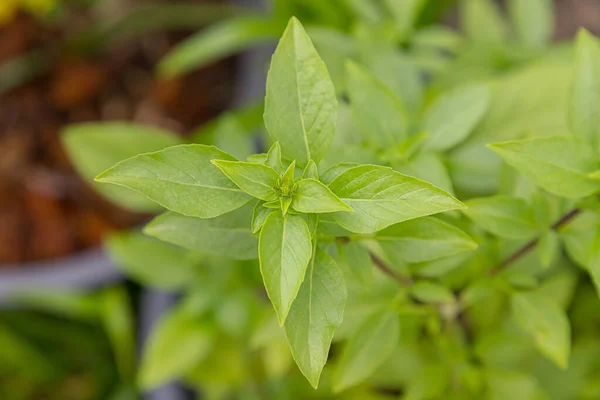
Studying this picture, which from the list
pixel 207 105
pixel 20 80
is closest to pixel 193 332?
pixel 207 105

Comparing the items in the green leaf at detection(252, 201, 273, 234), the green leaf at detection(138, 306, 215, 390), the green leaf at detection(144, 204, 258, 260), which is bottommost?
the green leaf at detection(138, 306, 215, 390)

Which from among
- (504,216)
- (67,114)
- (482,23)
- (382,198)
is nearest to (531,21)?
(482,23)

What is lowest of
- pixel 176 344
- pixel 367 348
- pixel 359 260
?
pixel 176 344

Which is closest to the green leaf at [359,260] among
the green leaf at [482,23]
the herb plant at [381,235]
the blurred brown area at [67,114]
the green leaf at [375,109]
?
the herb plant at [381,235]

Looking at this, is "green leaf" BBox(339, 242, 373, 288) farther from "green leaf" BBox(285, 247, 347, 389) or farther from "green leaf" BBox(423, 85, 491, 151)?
"green leaf" BBox(423, 85, 491, 151)

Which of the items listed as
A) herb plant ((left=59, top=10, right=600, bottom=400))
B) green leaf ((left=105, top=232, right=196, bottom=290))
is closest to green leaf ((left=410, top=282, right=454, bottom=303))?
herb plant ((left=59, top=10, right=600, bottom=400))

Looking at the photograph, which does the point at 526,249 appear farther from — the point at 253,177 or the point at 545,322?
the point at 253,177
